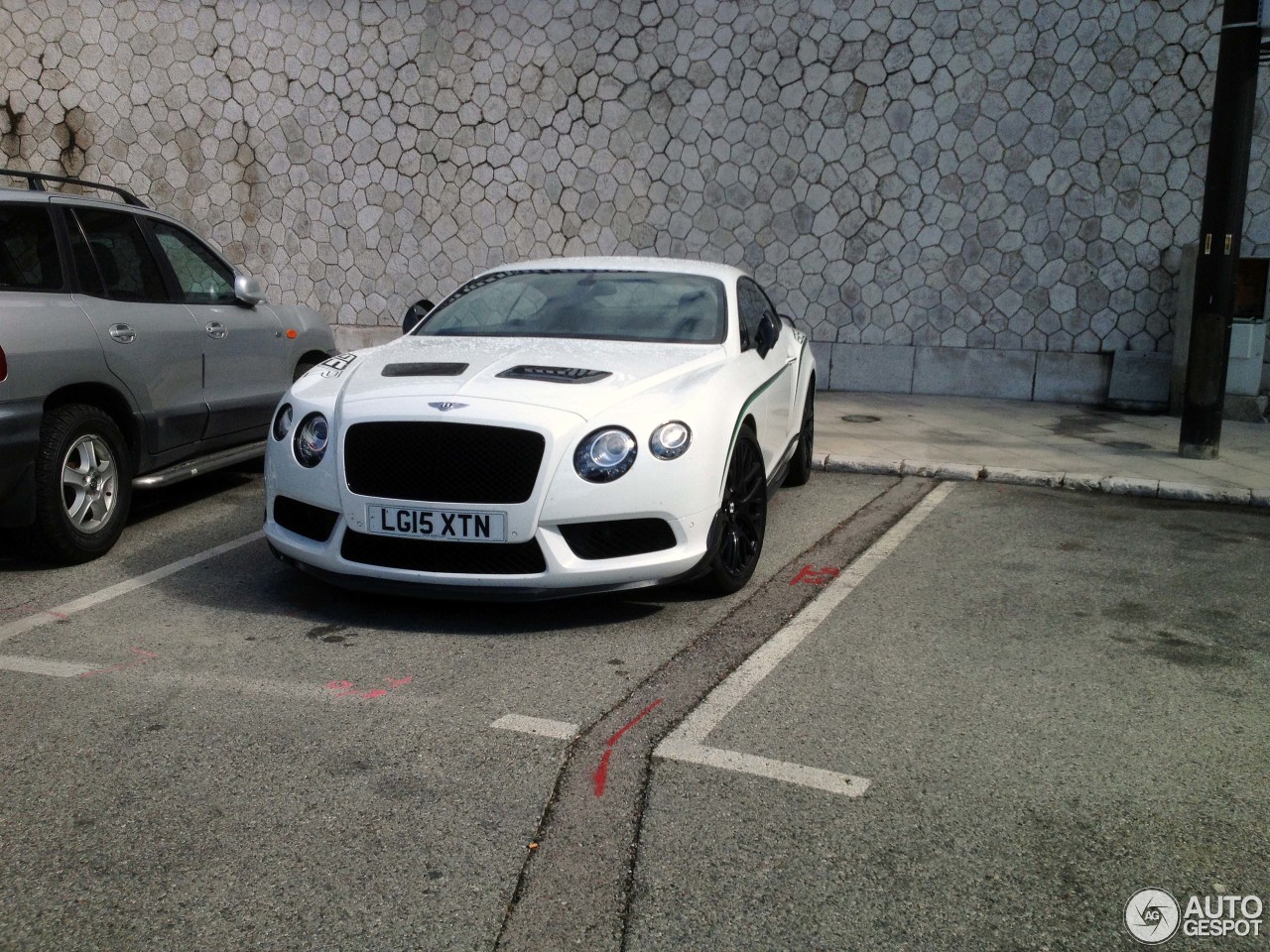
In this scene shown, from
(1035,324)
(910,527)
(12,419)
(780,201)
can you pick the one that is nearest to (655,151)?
(780,201)

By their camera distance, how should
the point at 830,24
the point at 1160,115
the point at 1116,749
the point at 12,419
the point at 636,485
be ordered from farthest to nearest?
the point at 830,24 → the point at 1160,115 → the point at 12,419 → the point at 636,485 → the point at 1116,749

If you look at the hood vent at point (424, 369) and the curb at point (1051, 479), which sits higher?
the hood vent at point (424, 369)

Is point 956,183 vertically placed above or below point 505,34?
below

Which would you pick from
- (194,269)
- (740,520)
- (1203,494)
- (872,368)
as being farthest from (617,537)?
(872,368)

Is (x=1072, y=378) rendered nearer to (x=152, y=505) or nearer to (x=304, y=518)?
(x=152, y=505)

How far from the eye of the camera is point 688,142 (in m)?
11.6

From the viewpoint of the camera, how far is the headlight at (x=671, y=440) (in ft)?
15.1

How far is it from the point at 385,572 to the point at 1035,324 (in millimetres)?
7832

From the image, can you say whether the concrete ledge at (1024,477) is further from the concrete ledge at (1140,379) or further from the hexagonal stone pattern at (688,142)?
the hexagonal stone pattern at (688,142)

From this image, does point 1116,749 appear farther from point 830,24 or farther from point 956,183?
point 830,24

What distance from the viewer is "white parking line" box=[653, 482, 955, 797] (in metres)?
3.31

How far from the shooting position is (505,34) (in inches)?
480

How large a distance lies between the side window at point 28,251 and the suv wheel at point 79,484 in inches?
23.6

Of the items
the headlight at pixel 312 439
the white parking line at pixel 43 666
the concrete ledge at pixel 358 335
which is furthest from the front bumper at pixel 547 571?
the concrete ledge at pixel 358 335
